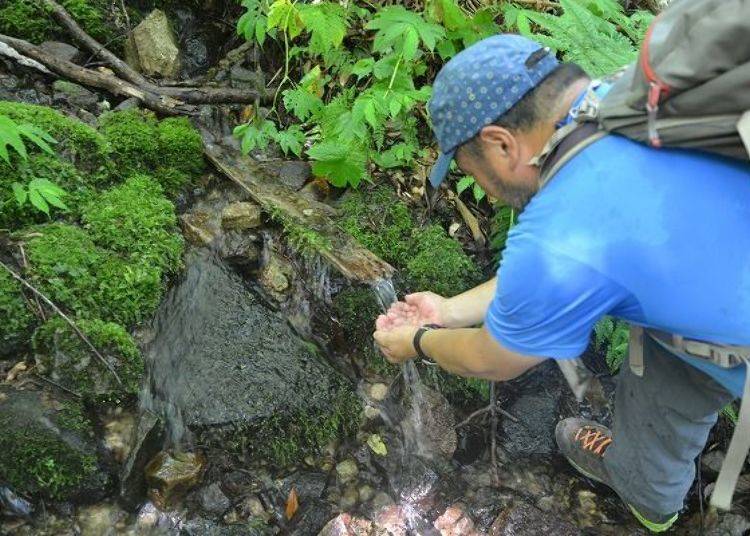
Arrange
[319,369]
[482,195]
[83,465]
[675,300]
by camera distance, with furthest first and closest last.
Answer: [482,195] < [319,369] < [83,465] < [675,300]

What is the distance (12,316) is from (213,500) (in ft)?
5.35

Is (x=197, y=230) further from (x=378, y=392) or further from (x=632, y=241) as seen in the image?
(x=632, y=241)

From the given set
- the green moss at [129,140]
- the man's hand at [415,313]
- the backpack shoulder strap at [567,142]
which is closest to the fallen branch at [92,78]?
the green moss at [129,140]

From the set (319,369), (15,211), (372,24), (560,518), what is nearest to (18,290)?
(15,211)

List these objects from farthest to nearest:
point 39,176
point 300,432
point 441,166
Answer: point 39,176 → point 300,432 → point 441,166

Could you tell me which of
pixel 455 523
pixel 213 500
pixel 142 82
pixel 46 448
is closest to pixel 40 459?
pixel 46 448

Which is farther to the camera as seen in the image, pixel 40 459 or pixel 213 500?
pixel 213 500

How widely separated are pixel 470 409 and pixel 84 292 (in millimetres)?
2756

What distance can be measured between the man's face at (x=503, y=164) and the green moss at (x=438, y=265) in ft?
6.69

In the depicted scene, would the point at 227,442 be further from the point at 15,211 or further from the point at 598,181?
the point at 598,181

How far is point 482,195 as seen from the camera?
4.93 m

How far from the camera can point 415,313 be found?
11.5 ft

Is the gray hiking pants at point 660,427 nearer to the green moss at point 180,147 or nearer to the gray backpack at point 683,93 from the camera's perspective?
the gray backpack at point 683,93

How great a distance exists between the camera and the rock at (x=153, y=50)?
5883mm
